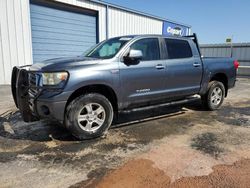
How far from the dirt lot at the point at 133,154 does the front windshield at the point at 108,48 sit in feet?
4.94

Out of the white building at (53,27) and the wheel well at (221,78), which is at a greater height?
the white building at (53,27)

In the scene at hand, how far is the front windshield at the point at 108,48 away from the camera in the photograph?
188 inches

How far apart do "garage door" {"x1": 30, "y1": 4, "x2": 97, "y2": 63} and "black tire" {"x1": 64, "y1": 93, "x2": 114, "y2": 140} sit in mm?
7587

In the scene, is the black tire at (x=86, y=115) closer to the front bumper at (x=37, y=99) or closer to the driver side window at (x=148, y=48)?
the front bumper at (x=37, y=99)

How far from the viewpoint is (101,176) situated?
120 inches

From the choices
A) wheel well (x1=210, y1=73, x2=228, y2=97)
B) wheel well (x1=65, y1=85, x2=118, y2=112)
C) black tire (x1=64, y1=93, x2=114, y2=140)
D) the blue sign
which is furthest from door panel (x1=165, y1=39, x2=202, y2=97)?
the blue sign

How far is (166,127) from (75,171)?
97.3 inches

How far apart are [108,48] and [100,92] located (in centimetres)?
114

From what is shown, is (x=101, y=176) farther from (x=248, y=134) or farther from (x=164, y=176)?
(x=248, y=134)

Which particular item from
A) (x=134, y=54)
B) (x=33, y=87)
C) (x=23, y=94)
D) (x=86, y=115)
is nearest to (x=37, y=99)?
(x=33, y=87)

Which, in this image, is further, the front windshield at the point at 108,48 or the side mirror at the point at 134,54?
the front windshield at the point at 108,48

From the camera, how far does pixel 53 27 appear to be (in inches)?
448

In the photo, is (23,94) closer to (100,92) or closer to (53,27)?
(100,92)

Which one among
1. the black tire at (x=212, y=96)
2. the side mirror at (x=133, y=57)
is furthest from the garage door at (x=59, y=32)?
the black tire at (x=212, y=96)
